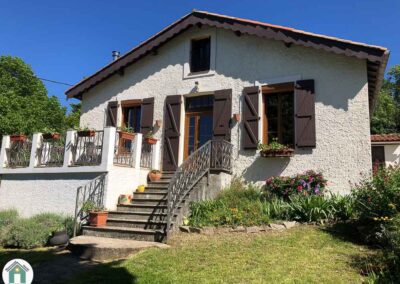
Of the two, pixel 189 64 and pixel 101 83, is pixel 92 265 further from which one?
pixel 101 83

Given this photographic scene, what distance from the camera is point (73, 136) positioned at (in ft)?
32.4

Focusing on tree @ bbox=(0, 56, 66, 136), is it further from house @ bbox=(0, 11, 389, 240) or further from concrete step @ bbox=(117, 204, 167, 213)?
concrete step @ bbox=(117, 204, 167, 213)

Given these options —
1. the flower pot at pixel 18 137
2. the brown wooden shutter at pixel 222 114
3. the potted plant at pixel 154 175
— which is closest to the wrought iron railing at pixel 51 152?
the flower pot at pixel 18 137

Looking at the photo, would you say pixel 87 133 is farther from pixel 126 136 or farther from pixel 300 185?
pixel 300 185

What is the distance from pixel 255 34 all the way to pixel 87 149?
5859mm

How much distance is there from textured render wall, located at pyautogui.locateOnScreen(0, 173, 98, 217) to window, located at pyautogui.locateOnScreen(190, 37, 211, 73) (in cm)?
499

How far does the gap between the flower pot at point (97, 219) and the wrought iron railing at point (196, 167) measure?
1.99m

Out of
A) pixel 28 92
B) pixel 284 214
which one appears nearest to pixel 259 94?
pixel 284 214

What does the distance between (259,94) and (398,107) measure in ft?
67.5

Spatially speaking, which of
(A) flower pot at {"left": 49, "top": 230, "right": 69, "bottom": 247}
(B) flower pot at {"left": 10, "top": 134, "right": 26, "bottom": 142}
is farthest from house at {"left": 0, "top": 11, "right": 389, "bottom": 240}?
(A) flower pot at {"left": 49, "top": 230, "right": 69, "bottom": 247}

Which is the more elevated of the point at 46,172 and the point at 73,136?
the point at 73,136

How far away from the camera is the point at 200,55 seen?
38.8 ft

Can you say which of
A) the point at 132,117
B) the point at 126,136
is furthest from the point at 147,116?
the point at 126,136

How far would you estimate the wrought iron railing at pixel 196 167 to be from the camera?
7.50 m
